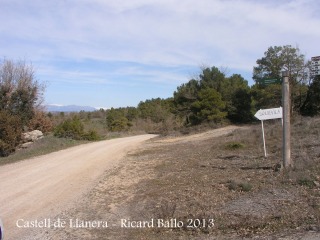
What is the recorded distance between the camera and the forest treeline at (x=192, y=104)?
85.5 ft

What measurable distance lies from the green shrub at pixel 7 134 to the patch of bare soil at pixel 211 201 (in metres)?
10.7

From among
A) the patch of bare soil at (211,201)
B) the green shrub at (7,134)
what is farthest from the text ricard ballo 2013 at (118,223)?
the green shrub at (7,134)

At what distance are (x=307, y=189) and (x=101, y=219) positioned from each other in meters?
4.14

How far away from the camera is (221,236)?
6176 mm

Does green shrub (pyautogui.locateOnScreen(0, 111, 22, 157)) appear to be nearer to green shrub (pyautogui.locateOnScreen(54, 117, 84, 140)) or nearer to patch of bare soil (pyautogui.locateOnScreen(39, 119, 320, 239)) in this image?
green shrub (pyautogui.locateOnScreen(54, 117, 84, 140))

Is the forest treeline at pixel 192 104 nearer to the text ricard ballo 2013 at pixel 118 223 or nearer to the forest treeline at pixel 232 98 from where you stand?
the forest treeline at pixel 232 98

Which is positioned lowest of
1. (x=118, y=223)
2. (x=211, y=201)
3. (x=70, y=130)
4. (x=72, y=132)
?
(x=118, y=223)

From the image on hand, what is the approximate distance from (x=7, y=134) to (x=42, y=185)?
11906mm

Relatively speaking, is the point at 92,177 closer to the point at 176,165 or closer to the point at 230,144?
the point at 176,165

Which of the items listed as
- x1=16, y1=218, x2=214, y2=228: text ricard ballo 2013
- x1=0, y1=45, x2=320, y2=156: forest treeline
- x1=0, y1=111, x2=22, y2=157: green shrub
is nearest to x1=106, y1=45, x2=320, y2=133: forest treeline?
x1=0, y1=45, x2=320, y2=156: forest treeline

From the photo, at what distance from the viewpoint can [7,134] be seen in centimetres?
2230

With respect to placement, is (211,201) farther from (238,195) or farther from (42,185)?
(42,185)

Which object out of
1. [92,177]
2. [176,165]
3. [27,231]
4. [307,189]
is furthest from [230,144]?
[27,231]

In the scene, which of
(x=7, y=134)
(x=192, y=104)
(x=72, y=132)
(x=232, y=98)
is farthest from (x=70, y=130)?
(x=232, y=98)
